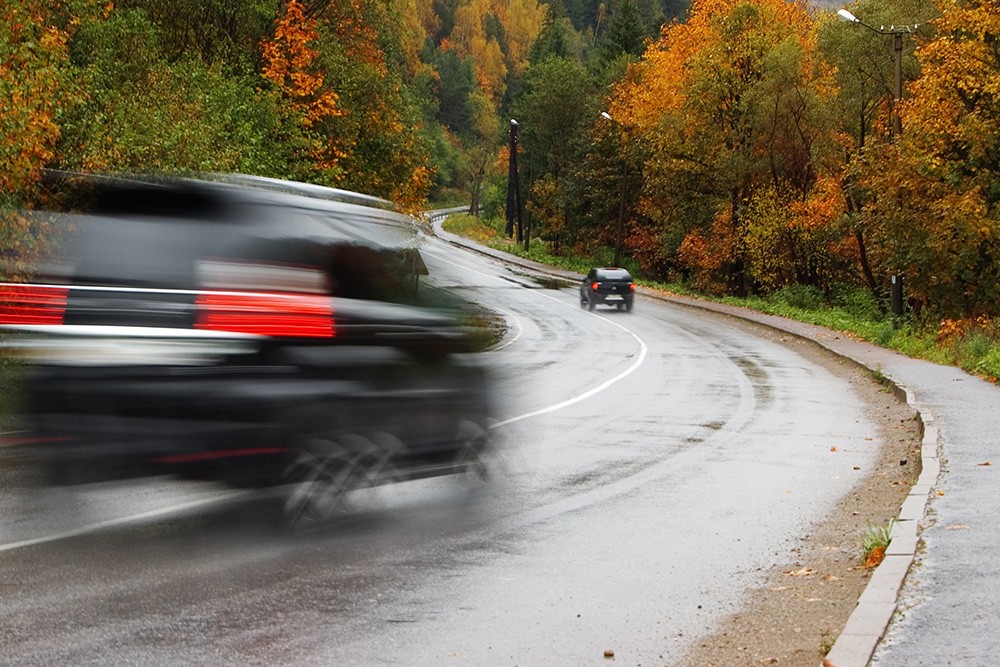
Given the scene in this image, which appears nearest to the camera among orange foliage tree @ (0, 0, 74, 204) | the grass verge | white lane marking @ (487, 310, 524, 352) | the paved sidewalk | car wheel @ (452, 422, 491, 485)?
the paved sidewalk

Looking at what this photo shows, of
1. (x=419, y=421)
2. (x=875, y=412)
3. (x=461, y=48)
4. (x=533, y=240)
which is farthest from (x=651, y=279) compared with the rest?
(x=461, y=48)

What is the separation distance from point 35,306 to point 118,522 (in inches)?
62.7

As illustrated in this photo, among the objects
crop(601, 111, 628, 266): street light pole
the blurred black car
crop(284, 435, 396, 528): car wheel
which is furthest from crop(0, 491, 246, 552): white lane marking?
crop(601, 111, 628, 266): street light pole

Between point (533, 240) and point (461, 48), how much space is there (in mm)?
85805

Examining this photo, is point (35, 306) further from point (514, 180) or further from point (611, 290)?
point (514, 180)

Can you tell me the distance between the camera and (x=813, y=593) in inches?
259

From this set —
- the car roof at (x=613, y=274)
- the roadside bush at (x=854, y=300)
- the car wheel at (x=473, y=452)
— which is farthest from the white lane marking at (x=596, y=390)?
the roadside bush at (x=854, y=300)

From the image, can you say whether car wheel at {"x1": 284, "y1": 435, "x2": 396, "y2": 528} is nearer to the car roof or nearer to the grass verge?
the grass verge

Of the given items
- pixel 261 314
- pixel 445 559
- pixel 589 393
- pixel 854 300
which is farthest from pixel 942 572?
pixel 854 300

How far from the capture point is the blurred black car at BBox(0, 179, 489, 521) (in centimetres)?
648

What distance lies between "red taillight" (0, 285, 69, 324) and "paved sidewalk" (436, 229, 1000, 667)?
4.83 meters

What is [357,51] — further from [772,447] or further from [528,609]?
[528,609]

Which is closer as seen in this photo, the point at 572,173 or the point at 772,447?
the point at 772,447

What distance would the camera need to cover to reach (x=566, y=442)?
12.4m
